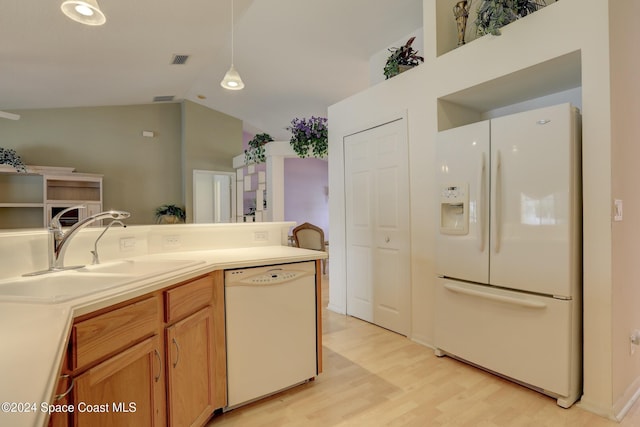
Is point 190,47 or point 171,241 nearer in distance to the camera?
point 171,241

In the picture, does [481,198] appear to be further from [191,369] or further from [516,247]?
[191,369]

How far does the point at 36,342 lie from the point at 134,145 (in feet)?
22.8

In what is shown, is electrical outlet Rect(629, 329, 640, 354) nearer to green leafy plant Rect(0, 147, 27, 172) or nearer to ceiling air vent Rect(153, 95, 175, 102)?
green leafy plant Rect(0, 147, 27, 172)

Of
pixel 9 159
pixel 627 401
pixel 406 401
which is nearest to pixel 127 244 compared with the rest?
pixel 406 401

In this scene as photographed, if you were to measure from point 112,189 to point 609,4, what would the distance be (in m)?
7.33

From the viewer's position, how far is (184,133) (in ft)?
23.1

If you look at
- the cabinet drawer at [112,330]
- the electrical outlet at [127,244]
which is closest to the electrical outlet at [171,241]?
the electrical outlet at [127,244]

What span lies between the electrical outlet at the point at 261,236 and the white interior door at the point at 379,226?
1.20 meters

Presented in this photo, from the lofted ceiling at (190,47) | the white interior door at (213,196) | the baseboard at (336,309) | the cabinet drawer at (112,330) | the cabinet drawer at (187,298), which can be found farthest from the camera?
the white interior door at (213,196)

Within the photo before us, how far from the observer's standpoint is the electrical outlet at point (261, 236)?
2.53 metres

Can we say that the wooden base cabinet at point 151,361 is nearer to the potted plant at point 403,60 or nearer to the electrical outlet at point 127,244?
the electrical outlet at point 127,244

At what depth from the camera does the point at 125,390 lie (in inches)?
46.7

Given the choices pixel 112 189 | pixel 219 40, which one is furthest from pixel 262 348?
pixel 112 189

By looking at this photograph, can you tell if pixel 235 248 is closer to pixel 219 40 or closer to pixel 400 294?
pixel 400 294
